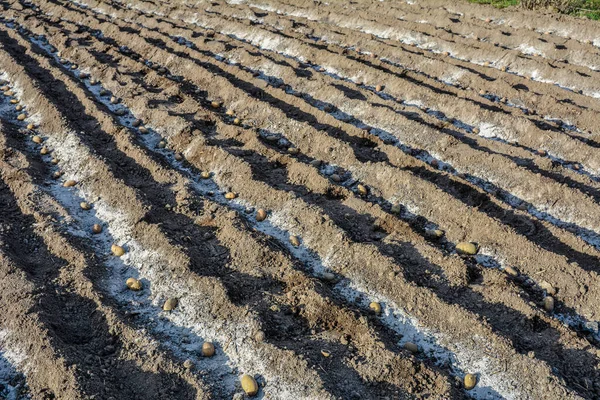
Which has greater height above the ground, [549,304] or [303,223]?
[549,304]

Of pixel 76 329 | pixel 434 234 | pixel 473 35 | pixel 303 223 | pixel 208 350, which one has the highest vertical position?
pixel 473 35

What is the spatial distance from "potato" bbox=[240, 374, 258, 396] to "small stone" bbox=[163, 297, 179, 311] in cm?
85

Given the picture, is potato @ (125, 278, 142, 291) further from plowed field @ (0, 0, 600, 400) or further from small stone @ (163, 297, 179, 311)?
small stone @ (163, 297, 179, 311)

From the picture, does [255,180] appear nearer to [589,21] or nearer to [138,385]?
[138,385]

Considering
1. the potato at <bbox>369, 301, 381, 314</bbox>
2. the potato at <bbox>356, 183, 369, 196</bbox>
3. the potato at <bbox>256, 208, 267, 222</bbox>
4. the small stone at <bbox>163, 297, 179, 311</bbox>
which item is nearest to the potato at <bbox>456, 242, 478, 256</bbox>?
the potato at <bbox>369, 301, 381, 314</bbox>

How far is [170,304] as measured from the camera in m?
3.59

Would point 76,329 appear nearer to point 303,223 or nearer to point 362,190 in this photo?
point 303,223

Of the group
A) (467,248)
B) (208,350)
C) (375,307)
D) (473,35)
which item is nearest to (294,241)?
(375,307)

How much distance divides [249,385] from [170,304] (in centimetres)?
93

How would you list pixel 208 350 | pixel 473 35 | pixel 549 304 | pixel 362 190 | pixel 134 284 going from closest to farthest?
pixel 208 350 → pixel 549 304 → pixel 134 284 → pixel 362 190 → pixel 473 35

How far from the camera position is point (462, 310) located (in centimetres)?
342

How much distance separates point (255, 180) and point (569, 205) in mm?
2861

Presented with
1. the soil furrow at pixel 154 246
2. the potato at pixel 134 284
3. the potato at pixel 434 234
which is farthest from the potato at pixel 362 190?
the potato at pixel 134 284

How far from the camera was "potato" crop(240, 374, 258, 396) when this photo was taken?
9.78 ft
